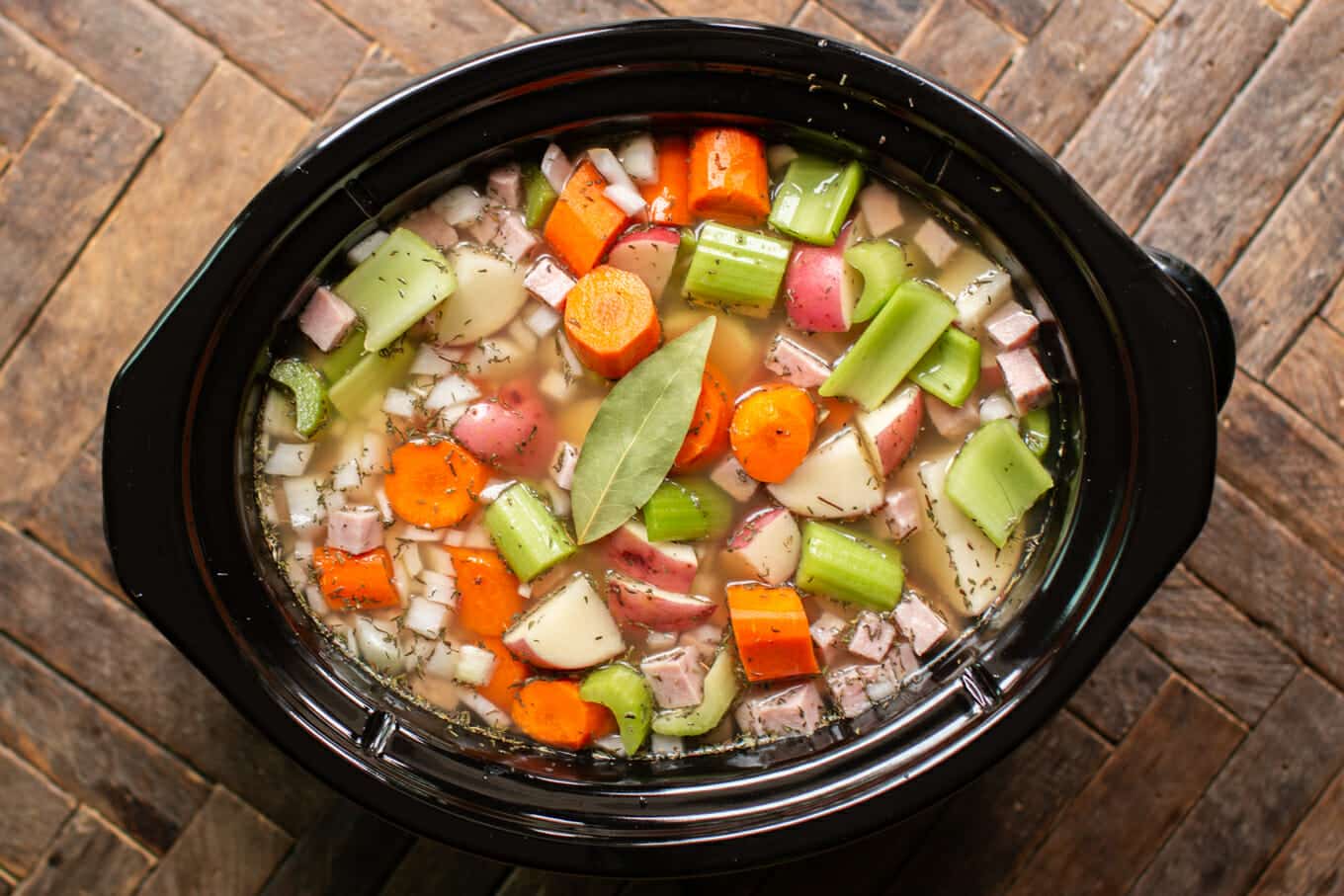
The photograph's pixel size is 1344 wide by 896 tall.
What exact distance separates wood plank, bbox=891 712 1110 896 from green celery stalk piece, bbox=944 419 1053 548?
1.68 ft

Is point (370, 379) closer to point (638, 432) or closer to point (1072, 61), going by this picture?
point (638, 432)

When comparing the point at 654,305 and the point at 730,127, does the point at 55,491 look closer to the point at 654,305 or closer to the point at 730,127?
the point at 654,305

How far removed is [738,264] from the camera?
1.42 metres

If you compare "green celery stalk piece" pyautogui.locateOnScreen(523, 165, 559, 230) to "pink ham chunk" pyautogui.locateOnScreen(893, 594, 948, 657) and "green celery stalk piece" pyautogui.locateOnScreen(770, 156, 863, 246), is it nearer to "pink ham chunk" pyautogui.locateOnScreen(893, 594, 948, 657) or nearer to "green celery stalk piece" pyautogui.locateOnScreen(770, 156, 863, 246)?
"green celery stalk piece" pyautogui.locateOnScreen(770, 156, 863, 246)

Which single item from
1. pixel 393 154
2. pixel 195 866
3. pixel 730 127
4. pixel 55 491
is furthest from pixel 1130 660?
pixel 55 491

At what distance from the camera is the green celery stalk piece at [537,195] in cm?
144

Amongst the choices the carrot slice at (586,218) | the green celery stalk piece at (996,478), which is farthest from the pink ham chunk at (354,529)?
the green celery stalk piece at (996,478)

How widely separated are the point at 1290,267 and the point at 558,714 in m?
1.39

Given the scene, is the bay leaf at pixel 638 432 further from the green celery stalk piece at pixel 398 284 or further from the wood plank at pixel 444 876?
the wood plank at pixel 444 876

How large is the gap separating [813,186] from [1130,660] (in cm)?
97

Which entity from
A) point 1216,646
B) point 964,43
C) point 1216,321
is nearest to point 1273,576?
point 1216,646

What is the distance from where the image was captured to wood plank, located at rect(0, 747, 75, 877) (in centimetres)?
177

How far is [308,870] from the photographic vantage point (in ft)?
5.75

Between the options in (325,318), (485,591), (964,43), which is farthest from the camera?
(964,43)
